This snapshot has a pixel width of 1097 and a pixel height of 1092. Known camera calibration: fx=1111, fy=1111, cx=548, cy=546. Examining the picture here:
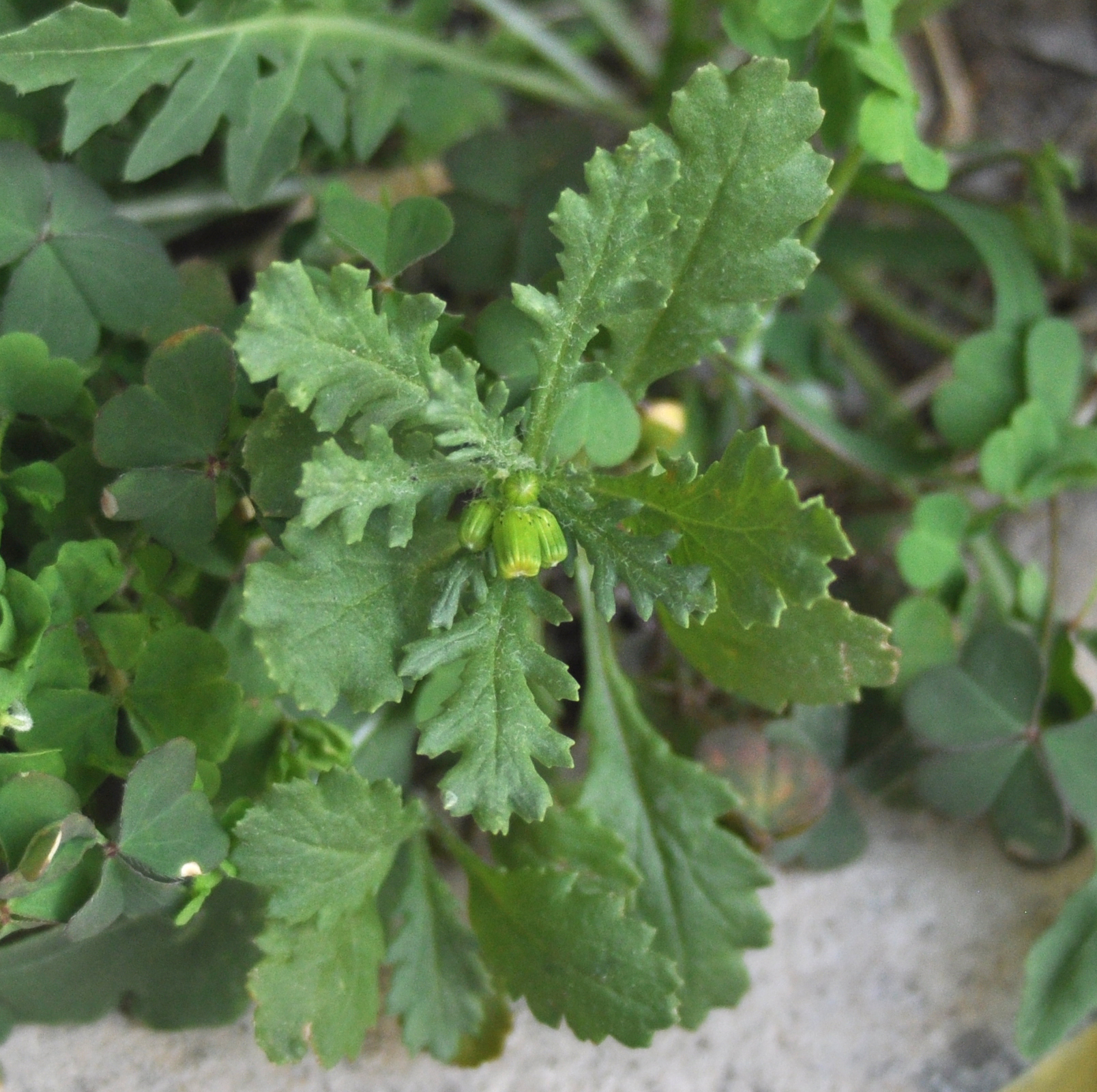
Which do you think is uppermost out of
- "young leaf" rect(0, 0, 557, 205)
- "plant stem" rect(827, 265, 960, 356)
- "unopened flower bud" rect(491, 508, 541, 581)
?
"young leaf" rect(0, 0, 557, 205)

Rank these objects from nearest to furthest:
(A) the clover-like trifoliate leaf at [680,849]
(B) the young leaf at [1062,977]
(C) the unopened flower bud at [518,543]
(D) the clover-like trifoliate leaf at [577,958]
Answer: (C) the unopened flower bud at [518,543] → (D) the clover-like trifoliate leaf at [577,958] → (A) the clover-like trifoliate leaf at [680,849] → (B) the young leaf at [1062,977]

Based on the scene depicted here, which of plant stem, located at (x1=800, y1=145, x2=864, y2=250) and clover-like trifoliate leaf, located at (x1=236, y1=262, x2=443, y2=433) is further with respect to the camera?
plant stem, located at (x1=800, y1=145, x2=864, y2=250)

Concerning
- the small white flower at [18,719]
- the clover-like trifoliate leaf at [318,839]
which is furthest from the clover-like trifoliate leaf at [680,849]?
the small white flower at [18,719]

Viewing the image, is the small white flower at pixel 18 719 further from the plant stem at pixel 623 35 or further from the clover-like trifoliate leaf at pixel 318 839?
the plant stem at pixel 623 35

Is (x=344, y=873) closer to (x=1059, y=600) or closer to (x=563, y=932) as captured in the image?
(x=563, y=932)

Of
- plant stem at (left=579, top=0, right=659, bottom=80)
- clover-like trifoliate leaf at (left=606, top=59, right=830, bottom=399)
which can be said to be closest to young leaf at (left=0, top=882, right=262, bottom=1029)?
clover-like trifoliate leaf at (left=606, top=59, right=830, bottom=399)

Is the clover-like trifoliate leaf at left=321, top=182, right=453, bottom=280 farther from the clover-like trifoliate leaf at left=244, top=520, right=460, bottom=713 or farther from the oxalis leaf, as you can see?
the oxalis leaf

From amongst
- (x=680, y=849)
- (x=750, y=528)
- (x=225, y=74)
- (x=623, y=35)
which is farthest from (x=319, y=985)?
(x=623, y=35)
